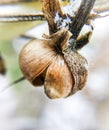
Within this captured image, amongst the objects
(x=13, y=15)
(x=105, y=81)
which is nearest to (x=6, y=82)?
(x=105, y=81)

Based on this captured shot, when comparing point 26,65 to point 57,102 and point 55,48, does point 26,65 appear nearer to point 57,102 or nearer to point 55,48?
point 55,48

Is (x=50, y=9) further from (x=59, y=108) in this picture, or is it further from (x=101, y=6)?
(x=59, y=108)

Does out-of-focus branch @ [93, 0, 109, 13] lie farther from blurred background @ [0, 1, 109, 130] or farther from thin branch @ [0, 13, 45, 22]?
blurred background @ [0, 1, 109, 130]

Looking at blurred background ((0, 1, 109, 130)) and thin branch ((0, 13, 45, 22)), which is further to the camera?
blurred background ((0, 1, 109, 130))

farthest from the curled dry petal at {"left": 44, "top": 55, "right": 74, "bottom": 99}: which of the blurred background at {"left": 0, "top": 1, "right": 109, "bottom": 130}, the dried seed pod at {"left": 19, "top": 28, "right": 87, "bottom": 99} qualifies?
the blurred background at {"left": 0, "top": 1, "right": 109, "bottom": 130}

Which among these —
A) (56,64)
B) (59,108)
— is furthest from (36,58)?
(59,108)

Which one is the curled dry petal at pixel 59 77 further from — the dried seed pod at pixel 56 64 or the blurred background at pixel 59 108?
the blurred background at pixel 59 108

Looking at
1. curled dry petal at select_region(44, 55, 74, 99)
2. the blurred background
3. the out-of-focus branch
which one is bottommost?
the blurred background
